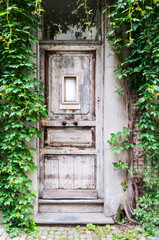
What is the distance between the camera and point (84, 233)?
2.77 meters

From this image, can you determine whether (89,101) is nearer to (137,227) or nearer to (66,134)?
(66,134)

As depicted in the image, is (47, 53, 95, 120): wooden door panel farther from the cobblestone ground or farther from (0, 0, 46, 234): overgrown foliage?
the cobblestone ground

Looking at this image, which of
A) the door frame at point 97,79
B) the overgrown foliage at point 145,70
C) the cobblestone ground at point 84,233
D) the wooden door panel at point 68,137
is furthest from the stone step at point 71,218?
the wooden door panel at point 68,137

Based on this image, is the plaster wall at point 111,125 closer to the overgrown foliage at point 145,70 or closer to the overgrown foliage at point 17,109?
the overgrown foliage at point 145,70

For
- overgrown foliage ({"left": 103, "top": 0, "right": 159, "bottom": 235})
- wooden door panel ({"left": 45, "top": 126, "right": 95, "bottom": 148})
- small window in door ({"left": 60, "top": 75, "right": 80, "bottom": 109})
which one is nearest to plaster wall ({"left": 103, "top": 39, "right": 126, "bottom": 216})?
overgrown foliage ({"left": 103, "top": 0, "right": 159, "bottom": 235})

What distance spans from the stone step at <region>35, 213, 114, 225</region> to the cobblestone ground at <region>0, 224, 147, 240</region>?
0.26ft

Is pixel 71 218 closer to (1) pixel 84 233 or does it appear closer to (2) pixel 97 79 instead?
(1) pixel 84 233

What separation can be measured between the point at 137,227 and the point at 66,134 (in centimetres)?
184

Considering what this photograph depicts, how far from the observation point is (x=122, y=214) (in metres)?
3.11

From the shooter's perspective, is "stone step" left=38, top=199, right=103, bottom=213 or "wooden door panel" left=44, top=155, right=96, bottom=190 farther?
"wooden door panel" left=44, top=155, right=96, bottom=190

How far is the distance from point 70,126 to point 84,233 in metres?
1.67

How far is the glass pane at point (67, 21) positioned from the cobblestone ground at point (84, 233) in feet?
10.5

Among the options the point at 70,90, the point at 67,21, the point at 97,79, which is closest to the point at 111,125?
the point at 97,79

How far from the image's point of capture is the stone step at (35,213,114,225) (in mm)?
2949
